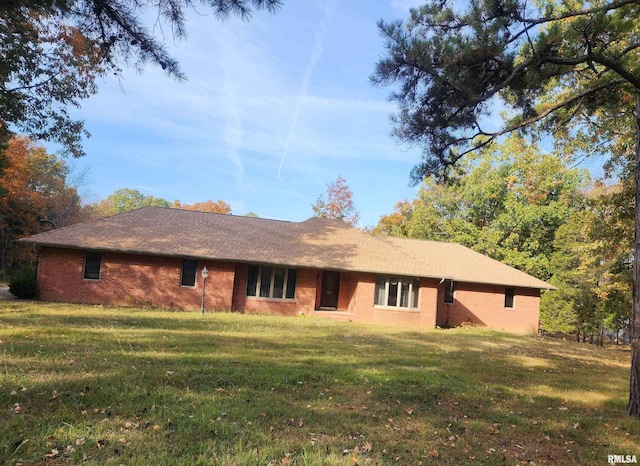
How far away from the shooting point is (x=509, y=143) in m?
30.2

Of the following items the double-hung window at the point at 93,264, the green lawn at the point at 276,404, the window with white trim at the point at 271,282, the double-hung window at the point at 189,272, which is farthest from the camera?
the window with white trim at the point at 271,282

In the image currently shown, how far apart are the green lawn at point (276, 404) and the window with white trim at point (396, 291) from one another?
28.0 feet

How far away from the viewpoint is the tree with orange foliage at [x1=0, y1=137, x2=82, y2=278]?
1282 inches

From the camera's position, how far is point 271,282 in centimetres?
1902

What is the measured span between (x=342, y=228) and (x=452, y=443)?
18858 mm

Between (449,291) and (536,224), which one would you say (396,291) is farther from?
(536,224)

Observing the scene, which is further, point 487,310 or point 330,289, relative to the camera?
point 487,310

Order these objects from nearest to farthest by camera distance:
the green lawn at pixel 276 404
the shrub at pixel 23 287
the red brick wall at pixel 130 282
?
the green lawn at pixel 276 404 < the shrub at pixel 23 287 < the red brick wall at pixel 130 282

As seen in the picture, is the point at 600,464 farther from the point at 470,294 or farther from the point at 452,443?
the point at 470,294

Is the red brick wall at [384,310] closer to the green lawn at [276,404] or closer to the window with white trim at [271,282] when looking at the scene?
the window with white trim at [271,282]

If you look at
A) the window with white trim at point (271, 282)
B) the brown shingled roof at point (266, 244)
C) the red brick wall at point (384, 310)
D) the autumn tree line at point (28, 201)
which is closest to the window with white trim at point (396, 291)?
the red brick wall at point (384, 310)

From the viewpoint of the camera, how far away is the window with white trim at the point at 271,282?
18844mm

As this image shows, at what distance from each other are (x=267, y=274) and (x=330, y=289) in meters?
3.65

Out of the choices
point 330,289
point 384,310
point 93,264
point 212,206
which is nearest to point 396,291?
point 384,310
